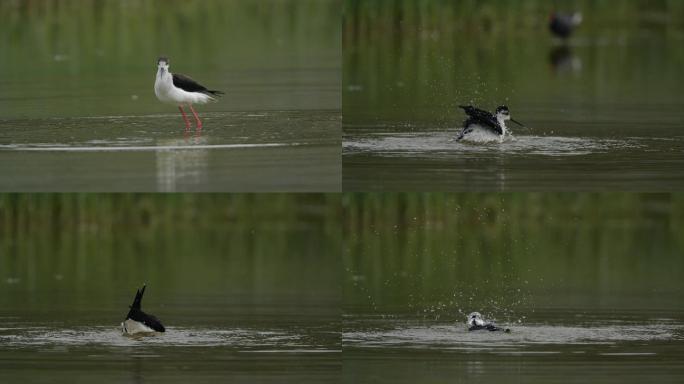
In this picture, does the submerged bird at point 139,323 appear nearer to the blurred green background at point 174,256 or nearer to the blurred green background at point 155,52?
the blurred green background at point 174,256

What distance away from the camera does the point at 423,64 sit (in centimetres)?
1720

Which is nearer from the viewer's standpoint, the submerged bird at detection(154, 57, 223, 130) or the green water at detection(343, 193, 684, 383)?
the green water at detection(343, 193, 684, 383)

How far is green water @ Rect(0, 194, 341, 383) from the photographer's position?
10.1 metres

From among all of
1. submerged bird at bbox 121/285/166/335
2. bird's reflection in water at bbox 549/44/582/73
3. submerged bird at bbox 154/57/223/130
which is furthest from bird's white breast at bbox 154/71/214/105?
bird's reflection in water at bbox 549/44/582/73

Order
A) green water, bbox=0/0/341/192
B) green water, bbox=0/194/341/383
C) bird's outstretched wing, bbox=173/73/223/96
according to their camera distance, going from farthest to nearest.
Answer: bird's outstretched wing, bbox=173/73/223/96, green water, bbox=0/0/341/192, green water, bbox=0/194/341/383

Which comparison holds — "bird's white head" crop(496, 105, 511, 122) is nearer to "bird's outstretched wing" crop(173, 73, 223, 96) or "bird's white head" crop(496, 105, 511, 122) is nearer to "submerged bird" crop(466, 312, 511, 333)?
"submerged bird" crop(466, 312, 511, 333)

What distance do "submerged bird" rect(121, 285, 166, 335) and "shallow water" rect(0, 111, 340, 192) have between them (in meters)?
0.85

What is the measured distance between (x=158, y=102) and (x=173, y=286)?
1.67 m

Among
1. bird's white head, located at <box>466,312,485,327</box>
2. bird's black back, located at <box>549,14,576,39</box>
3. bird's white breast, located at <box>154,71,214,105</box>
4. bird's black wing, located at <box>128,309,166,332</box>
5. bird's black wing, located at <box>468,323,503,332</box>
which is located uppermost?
bird's black back, located at <box>549,14,576,39</box>

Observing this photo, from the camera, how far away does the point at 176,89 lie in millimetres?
12367

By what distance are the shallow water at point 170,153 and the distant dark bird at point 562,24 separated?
7.98 m

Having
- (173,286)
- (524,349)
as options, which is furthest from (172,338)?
(173,286)

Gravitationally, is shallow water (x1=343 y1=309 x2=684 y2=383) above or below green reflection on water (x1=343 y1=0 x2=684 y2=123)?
below

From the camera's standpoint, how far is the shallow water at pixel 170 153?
11.2 meters
